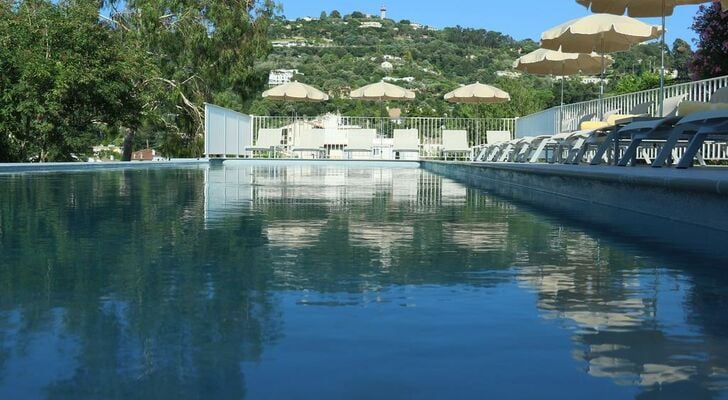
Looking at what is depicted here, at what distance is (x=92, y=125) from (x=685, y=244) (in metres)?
19.9

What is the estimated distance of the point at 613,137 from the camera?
26.6 feet

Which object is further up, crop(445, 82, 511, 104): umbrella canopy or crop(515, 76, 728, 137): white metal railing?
crop(445, 82, 511, 104): umbrella canopy

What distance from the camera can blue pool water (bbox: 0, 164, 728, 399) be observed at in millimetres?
1526

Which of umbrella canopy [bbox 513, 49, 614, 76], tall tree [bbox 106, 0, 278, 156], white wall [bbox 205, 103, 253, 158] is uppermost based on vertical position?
tall tree [bbox 106, 0, 278, 156]

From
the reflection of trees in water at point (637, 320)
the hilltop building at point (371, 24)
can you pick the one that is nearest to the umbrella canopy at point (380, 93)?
the reflection of trees in water at point (637, 320)

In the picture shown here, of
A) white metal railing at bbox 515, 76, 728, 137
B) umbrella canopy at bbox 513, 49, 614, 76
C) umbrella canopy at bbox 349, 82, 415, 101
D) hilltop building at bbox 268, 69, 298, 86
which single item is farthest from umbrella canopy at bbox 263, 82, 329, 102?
hilltop building at bbox 268, 69, 298, 86

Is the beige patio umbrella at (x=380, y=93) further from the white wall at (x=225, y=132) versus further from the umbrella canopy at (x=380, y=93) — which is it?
the white wall at (x=225, y=132)

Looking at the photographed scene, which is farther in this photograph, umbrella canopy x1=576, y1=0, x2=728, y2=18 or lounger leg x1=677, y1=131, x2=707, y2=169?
umbrella canopy x1=576, y1=0, x2=728, y2=18

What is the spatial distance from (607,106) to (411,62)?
59851 mm

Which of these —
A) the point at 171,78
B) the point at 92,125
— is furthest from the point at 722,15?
the point at 171,78

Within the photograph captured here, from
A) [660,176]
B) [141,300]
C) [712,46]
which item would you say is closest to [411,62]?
[712,46]

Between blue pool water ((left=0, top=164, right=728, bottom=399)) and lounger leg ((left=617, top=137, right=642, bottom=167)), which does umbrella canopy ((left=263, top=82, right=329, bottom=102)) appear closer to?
lounger leg ((left=617, top=137, right=642, bottom=167))

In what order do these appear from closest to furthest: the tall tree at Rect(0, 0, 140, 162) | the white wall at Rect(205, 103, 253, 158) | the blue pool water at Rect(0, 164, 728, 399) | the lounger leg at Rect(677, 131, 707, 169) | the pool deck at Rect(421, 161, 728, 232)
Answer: the blue pool water at Rect(0, 164, 728, 399) < the pool deck at Rect(421, 161, 728, 232) < the lounger leg at Rect(677, 131, 707, 169) < the tall tree at Rect(0, 0, 140, 162) < the white wall at Rect(205, 103, 253, 158)

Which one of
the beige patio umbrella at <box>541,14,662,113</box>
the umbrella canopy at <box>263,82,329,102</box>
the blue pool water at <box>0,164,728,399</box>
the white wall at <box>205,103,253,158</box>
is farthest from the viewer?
the umbrella canopy at <box>263,82,329,102</box>
